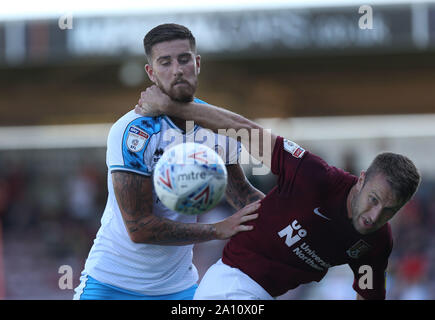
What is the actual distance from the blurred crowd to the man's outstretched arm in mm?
5836

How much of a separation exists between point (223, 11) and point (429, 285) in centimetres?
743

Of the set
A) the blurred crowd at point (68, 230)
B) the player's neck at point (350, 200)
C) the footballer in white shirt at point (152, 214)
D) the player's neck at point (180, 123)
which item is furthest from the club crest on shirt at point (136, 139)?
the blurred crowd at point (68, 230)

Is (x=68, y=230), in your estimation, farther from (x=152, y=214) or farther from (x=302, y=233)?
(x=302, y=233)

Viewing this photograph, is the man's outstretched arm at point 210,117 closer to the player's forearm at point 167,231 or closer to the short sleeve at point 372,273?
the player's forearm at point 167,231

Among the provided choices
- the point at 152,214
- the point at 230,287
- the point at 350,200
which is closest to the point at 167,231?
the point at 152,214

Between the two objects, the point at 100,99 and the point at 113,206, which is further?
the point at 100,99

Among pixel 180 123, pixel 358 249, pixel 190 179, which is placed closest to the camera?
pixel 190 179

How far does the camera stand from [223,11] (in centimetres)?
1444

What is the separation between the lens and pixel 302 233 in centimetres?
395

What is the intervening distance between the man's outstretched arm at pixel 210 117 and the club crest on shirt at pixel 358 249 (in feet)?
2.36

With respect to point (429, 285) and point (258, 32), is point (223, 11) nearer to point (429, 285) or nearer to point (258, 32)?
point (258, 32)

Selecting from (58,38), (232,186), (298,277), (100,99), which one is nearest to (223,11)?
(58,38)

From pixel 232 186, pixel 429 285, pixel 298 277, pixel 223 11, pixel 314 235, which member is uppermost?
pixel 223 11

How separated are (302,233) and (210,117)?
955mm
